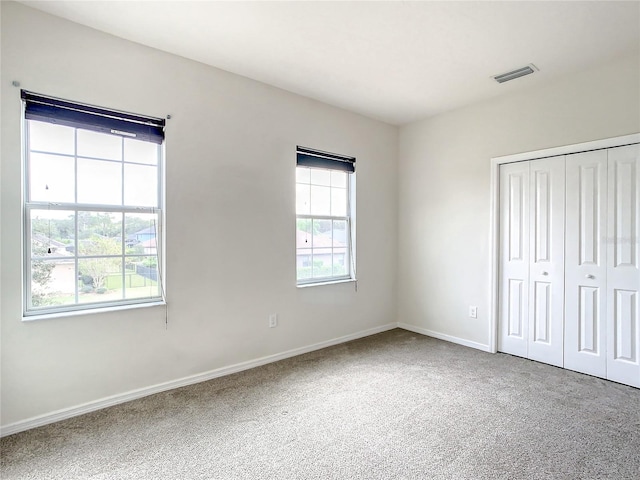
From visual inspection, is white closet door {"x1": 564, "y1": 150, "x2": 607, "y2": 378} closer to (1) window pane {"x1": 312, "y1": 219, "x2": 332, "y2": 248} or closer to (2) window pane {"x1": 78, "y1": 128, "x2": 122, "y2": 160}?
(1) window pane {"x1": 312, "y1": 219, "x2": 332, "y2": 248}

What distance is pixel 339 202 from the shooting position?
4.09m

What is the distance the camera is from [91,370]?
7.95 feet

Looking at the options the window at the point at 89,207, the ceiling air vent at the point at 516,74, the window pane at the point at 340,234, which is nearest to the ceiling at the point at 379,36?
the ceiling air vent at the point at 516,74

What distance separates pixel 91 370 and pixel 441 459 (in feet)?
7.76

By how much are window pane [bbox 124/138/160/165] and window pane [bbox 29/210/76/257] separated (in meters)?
0.59

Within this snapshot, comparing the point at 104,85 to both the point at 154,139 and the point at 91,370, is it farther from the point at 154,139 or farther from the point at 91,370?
the point at 91,370

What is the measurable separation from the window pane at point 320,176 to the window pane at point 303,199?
127mm

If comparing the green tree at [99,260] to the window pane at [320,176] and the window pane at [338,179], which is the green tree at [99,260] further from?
the window pane at [338,179]

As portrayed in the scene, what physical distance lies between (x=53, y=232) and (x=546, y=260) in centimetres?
414

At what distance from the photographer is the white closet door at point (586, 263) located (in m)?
2.98

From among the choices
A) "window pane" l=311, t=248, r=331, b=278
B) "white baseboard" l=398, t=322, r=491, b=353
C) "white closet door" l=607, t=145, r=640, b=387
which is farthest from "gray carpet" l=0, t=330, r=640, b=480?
"window pane" l=311, t=248, r=331, b=278

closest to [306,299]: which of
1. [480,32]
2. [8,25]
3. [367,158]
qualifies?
[367,158]

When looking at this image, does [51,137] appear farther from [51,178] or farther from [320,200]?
[320,200]

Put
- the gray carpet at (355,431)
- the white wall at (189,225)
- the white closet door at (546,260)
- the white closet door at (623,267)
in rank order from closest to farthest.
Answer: the gray carpet at (355,431), the white wall at (189,225), the white closet door at (623,267), the white closet door at (546,260)
